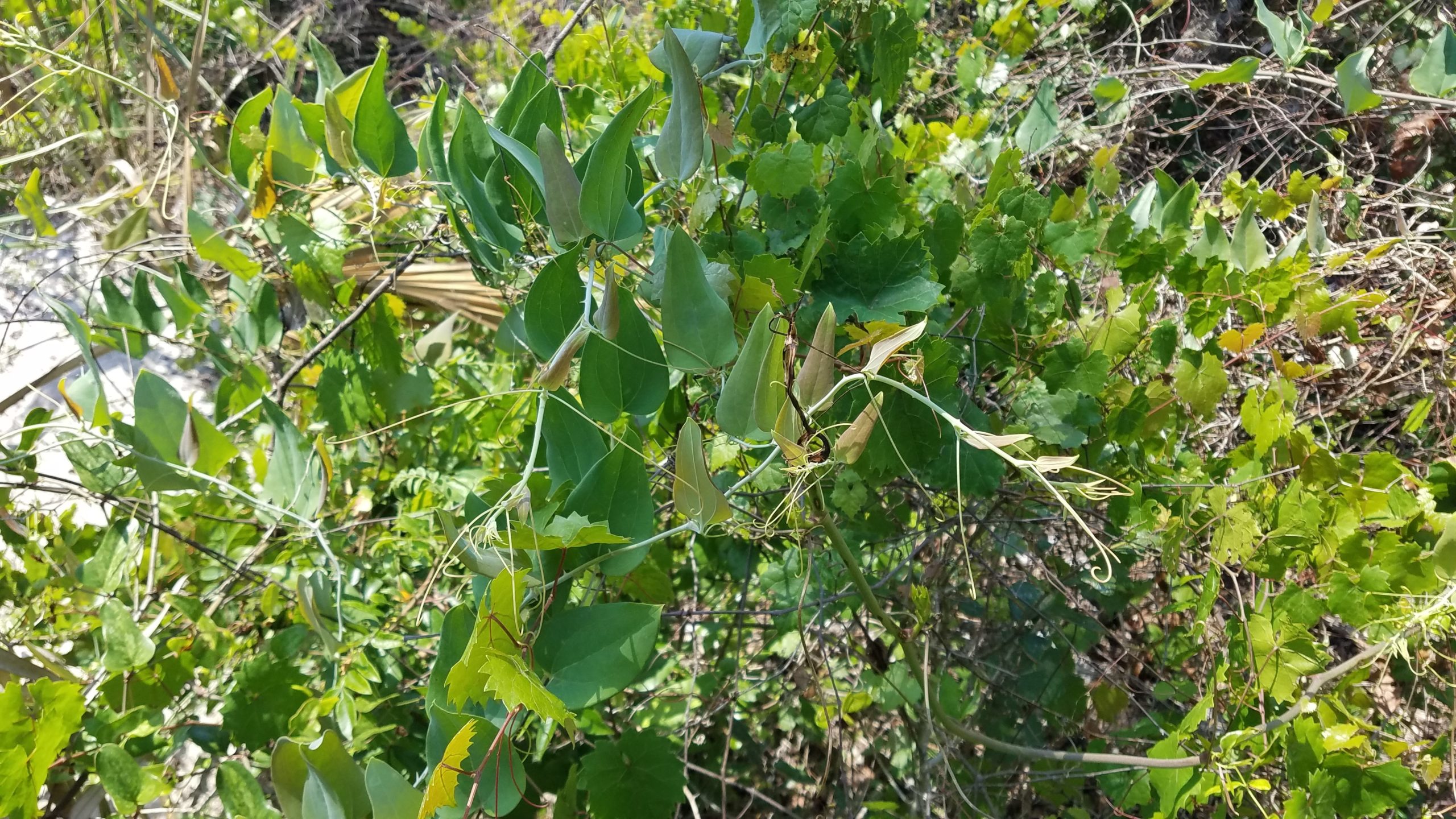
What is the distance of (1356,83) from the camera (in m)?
1.01

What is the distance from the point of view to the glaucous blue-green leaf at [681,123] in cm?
50

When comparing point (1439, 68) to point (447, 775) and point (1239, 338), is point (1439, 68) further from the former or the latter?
point (447, 775)

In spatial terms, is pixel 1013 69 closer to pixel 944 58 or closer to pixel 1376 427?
pixel 944 58

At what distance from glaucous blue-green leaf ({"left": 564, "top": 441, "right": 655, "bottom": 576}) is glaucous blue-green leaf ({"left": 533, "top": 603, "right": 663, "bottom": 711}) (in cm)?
3

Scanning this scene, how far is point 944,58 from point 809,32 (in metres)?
1.11

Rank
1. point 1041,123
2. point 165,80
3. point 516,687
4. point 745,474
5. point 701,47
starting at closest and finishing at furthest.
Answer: point 516,687, point 701,47, point 745,474, point 165,80, point 1041,123

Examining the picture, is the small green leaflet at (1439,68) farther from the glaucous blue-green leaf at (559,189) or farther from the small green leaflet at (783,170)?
the glaucous blue-green leaf at (559,189)

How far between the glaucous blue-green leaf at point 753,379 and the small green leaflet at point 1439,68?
1.11 metres

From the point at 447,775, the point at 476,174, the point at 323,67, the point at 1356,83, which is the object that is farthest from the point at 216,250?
the point at 1356,83

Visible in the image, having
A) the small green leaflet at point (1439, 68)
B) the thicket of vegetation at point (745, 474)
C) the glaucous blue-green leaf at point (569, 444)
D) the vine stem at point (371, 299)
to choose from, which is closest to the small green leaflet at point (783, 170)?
the thicket of vegetation at point (745, 474)

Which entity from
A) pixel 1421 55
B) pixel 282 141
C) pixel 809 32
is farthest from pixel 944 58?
pixel 282 141

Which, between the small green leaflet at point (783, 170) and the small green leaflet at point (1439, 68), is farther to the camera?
the small green leaflet at point (1439, 68)

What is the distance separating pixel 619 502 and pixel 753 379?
130mm

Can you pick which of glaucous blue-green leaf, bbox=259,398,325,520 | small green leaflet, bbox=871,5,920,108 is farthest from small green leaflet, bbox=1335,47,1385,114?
glaucous blue-green leaf, bbox=259,398,325,520
